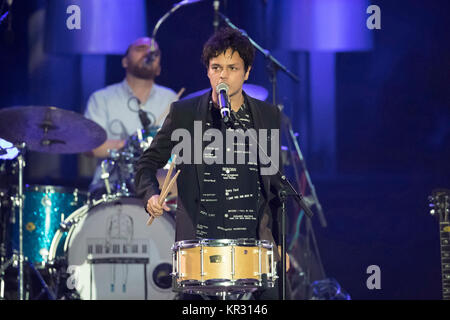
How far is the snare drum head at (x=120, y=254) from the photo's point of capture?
508 centimetres

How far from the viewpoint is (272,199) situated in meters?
3.81

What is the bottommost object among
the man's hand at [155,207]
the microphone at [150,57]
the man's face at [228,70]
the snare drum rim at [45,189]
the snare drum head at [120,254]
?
the snare drum head at [120,254]

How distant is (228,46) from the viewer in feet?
12.3

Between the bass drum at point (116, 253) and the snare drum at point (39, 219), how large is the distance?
340 mm

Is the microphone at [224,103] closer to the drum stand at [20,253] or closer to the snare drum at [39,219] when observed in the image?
the drum stand at [20,253]

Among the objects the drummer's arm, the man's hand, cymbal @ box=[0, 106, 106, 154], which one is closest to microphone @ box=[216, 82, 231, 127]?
the man's hand

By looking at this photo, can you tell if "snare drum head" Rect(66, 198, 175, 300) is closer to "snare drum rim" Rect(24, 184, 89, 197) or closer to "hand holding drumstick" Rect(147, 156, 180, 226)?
"snare drum rim" Rect(24, 184, 89, 197)

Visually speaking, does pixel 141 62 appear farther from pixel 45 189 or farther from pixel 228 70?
pixel 228 70

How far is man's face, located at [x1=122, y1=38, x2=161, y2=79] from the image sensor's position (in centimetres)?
615

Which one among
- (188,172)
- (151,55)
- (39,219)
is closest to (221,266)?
(188,172)

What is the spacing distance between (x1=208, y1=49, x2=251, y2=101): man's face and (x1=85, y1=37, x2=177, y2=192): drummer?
243 centimetres

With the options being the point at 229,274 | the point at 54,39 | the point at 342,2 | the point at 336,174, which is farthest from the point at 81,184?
the point at 229,274

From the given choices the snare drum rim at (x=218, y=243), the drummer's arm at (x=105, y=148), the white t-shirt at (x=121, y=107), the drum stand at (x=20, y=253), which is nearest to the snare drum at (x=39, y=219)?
the drum stand at (x=20, y=253)
